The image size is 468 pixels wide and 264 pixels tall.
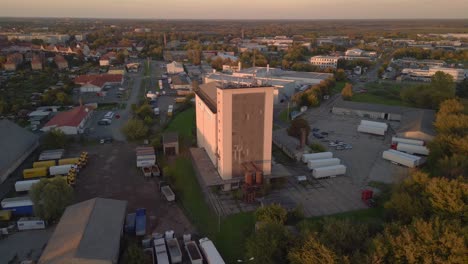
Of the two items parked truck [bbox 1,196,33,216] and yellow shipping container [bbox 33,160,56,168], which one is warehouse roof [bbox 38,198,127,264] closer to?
parked truck [bbox 1,196,33,216]

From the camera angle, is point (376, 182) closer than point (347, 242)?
No

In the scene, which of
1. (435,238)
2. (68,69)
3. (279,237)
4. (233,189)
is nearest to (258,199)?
(233,189)

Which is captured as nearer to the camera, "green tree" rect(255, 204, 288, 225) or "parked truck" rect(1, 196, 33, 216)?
"green tree" rect(255, 204, 288, 225)

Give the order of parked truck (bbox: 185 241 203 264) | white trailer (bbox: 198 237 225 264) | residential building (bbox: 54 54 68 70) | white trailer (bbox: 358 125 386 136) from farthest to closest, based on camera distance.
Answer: residential building (bbox: 54 54 68 70) < white trailer (bbox: 358 125 386 136) < parked truck (bbox: 185 241 203 264) < white trailer (bbox: 198 237 225 264)

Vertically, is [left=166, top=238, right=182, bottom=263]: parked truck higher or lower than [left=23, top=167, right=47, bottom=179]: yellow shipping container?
lower

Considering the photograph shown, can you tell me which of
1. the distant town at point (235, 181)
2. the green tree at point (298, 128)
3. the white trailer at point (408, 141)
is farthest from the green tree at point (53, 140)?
the white trailer at point (408, 141)

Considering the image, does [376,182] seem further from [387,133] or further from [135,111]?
[135,111]

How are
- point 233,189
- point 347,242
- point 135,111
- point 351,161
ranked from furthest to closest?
point 135,111 < point 351,161 < point 233,189 < point 347,242

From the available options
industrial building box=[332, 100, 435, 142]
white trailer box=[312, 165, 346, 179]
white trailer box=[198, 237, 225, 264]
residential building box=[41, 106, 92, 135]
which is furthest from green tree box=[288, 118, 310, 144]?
residential building box=[41, 106, 92, 135]
